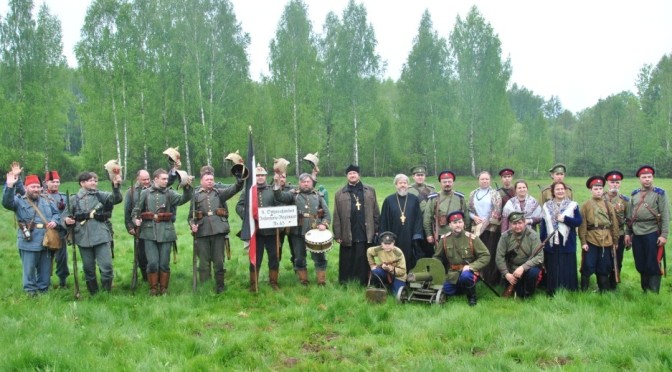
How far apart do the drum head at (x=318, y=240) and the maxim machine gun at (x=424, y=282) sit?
147 cm

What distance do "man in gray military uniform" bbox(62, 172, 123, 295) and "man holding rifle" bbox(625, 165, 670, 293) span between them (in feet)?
25.1

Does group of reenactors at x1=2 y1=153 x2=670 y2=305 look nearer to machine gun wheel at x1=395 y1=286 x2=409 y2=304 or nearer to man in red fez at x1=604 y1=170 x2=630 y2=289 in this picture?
man in red fez at x1=604 y1=170 x2=630 y2=289

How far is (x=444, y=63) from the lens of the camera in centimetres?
3559

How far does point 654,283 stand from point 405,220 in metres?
3.72

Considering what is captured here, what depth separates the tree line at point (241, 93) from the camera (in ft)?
92.2

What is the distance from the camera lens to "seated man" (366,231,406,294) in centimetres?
775

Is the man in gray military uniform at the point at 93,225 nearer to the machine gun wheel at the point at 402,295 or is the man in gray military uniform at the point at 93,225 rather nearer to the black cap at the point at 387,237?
the black cap at the point at 387,237

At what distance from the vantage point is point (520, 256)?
24.6 ft

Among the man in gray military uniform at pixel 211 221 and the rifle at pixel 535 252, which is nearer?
the rifle at pixel 535 252

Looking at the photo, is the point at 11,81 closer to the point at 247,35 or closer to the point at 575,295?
the point at 247,35

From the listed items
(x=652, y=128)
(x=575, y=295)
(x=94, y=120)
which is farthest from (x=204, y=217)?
(x=652, y=128)

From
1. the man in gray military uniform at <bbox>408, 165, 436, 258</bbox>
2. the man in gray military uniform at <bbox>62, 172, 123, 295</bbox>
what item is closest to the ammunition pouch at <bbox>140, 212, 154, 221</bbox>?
the man in gray military uniform at <bbox>62, 172, 123, 295</bbox>

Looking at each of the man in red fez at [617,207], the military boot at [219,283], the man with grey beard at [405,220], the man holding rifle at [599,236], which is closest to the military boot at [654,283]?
the man in red fez at [617,207]

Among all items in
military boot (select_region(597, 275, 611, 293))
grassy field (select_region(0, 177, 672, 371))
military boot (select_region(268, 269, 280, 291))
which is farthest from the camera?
military boot (select_region(268, 269, 280, 291))
